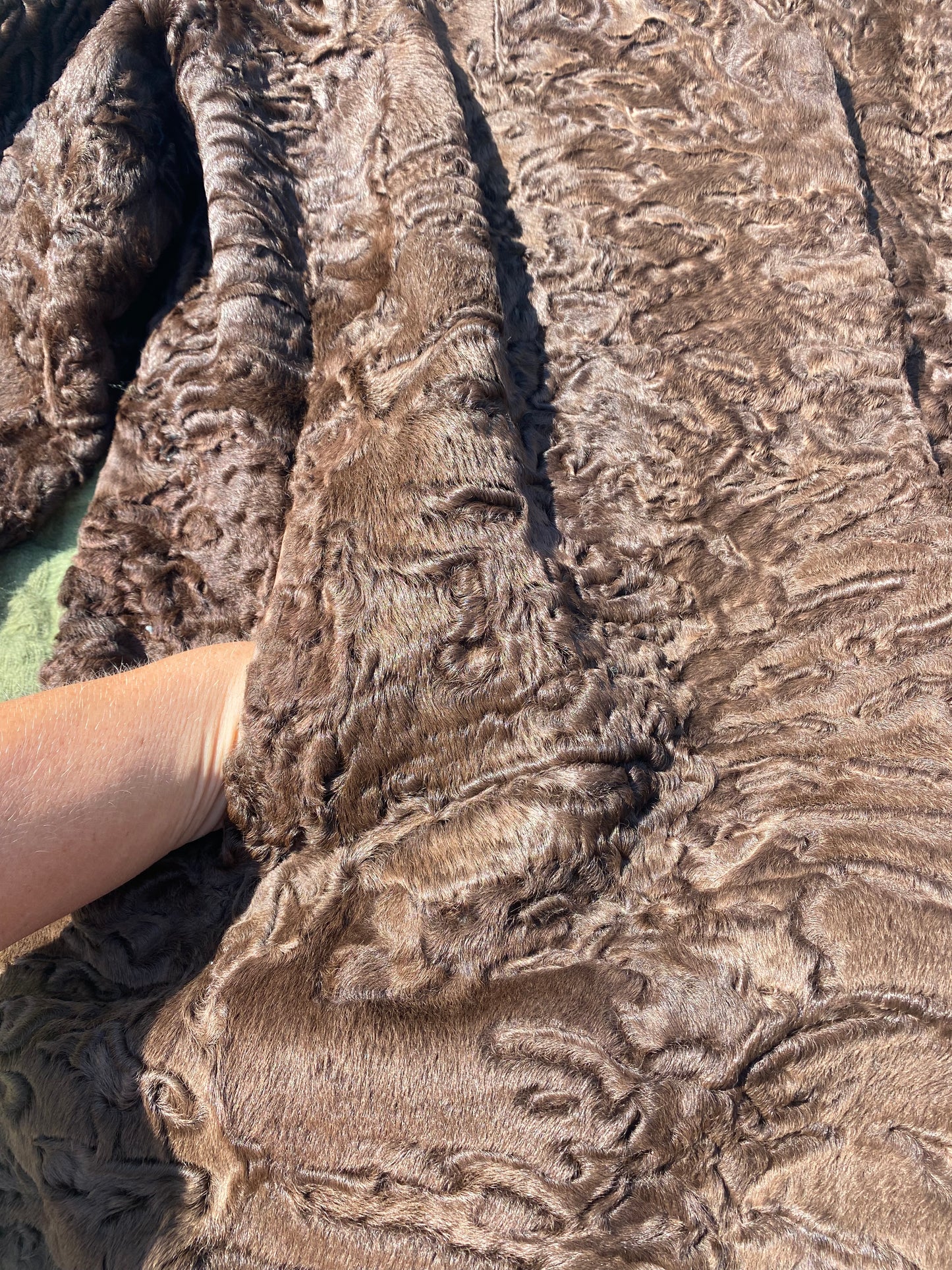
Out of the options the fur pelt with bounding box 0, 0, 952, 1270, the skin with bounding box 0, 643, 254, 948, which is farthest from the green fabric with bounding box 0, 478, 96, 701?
the skin with bounding box 0, 643, 254, 948

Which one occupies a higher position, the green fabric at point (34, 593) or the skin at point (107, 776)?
the green fabric at point (34, 593)

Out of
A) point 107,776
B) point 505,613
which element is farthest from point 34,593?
point 505,613

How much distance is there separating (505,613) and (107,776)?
0.57 meters

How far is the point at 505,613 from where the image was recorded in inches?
42.1

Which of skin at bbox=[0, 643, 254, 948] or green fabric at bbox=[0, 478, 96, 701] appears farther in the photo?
green fabric at bbox=[0, 478, 96, 701]

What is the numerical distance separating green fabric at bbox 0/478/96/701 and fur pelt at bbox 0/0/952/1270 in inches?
2.0

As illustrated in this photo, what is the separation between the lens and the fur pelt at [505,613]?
88 centimetres

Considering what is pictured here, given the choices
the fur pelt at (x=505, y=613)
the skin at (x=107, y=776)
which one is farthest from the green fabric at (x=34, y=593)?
the skin at (x=107, y=776)

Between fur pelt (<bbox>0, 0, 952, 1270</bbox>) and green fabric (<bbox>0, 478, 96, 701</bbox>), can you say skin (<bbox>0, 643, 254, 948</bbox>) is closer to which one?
fur pelt (<bbox>0, 0, 952, 1270</bbox>)

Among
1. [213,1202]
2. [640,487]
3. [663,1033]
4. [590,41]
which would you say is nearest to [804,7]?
[590,41]

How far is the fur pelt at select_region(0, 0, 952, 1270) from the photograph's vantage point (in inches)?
34.7

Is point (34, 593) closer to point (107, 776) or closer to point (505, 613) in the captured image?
point (107, 776)

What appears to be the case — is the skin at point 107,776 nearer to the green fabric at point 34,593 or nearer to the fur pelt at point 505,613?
the fur pelt at point 505,613

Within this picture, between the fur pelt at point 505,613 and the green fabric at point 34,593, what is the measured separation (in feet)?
0.17
